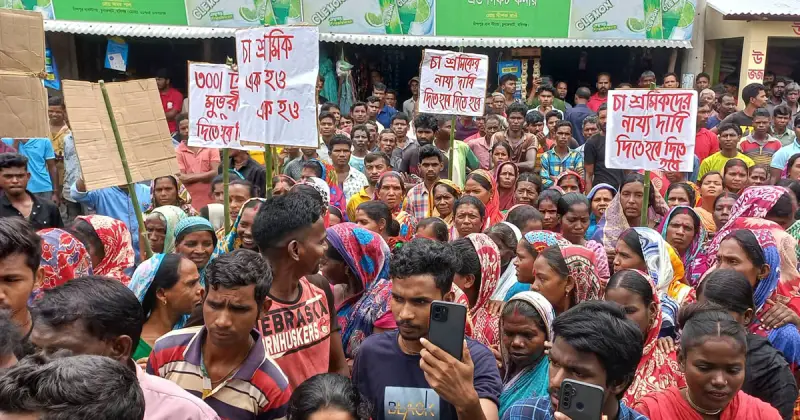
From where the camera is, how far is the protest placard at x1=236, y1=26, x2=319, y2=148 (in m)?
4.45

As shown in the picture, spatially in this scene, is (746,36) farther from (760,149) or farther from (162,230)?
(162,230)

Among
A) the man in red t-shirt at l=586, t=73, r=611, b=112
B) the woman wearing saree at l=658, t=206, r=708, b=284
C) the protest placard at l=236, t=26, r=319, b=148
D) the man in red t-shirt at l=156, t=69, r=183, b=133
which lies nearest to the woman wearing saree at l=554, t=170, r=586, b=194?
the woman wearing saree at l=658, t=206, r=708, b=284

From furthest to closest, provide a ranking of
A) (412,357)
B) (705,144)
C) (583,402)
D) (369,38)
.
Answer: (369,38) → (705,144) → (412,357) → (583,402)

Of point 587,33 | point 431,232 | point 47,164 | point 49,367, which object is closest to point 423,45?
point 587,33

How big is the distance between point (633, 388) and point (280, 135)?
245 cm

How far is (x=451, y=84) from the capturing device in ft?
24.6

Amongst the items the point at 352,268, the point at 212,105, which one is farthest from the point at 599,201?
the point at 212,105

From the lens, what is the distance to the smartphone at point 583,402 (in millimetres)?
1812

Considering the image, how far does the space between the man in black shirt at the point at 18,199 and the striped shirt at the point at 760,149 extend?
7.44m

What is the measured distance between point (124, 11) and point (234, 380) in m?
12.0

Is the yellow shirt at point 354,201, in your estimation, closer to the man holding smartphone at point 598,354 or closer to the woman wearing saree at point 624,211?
the woman wearing saree at point 624,211

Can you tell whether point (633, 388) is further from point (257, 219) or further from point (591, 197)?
point (591, 197)

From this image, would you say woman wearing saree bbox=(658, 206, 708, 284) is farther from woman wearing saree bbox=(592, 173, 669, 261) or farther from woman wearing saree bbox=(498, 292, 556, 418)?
woman wearing saree bbox=(498, 292, 556, 418)

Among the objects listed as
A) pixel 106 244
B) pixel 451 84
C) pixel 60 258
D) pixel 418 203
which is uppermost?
pixel 451 84
